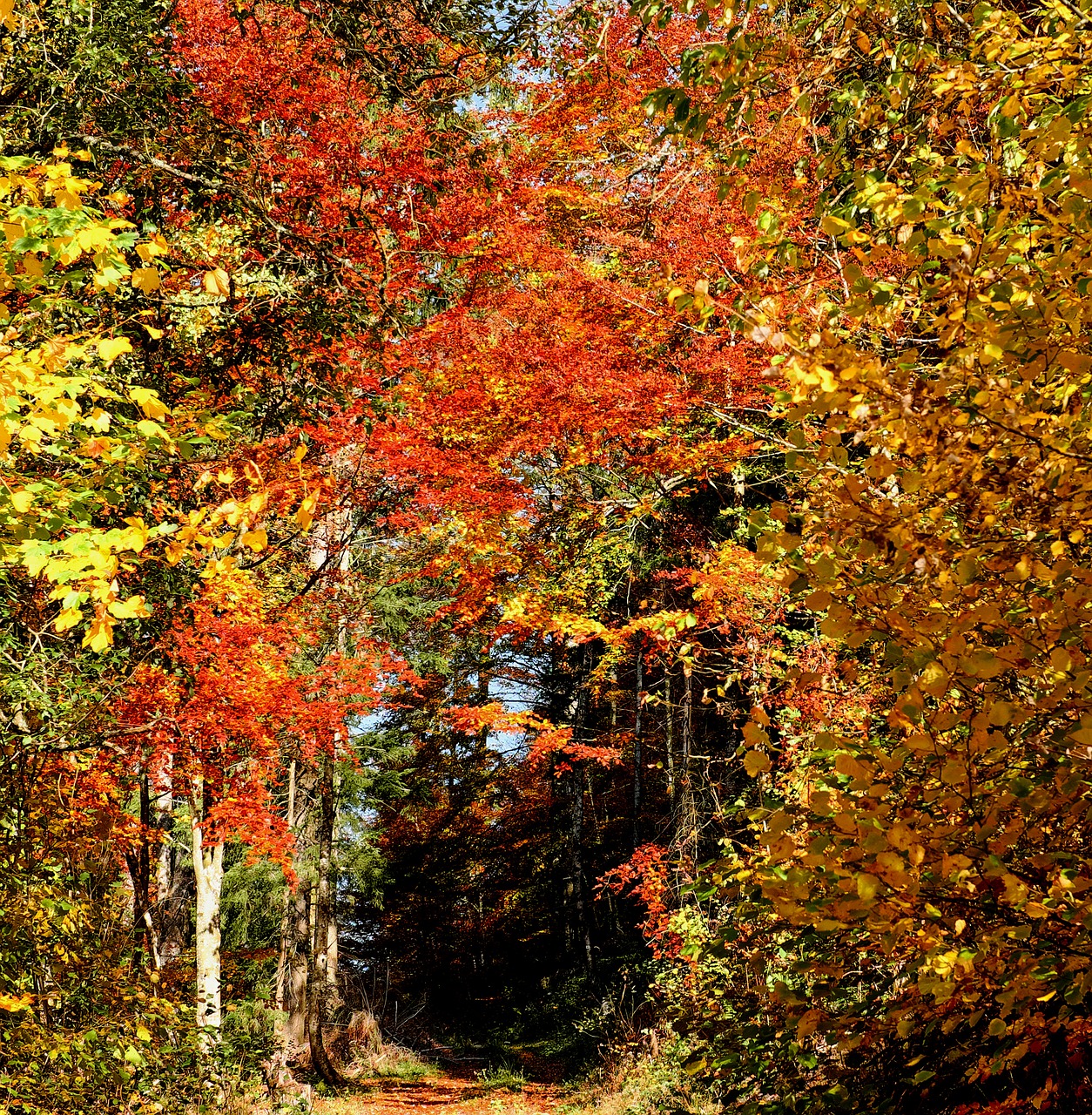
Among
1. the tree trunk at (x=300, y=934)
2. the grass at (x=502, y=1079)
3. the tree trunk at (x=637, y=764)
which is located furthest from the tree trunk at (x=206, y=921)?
the tree trunk at (x=637, y=764)

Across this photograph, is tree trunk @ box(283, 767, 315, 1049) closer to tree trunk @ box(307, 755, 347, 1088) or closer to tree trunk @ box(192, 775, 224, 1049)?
tree trunk @ box(307, 755, 347, 1088)

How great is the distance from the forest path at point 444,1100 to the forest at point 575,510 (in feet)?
0.38

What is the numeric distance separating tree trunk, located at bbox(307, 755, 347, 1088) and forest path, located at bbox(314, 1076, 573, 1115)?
A: 2.40ft

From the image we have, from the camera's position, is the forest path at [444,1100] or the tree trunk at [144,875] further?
the forest path at [444,1100]

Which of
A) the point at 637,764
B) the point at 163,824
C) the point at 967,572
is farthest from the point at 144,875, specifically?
the point at 637,764

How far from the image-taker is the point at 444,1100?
46.0ft

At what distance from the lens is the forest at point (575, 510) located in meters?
2.35

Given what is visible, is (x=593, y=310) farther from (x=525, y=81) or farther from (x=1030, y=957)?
(x=1030, y=957)

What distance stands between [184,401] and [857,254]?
542 centimetres

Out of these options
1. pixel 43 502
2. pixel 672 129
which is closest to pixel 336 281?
pixel 43 502

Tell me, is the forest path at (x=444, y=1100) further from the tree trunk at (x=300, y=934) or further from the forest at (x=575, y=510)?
the tree trunk at (x=300, y=934)

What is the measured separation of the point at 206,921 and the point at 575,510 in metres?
6.88

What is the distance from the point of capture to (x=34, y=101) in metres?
5.71

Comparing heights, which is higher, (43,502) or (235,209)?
(235,209)
